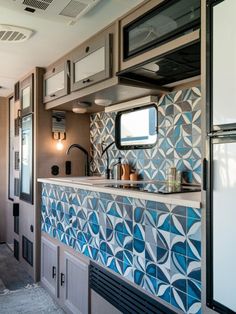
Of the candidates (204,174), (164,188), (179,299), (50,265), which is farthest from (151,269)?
(50,265)

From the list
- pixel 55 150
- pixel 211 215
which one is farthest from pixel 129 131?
A: pixel 211 215

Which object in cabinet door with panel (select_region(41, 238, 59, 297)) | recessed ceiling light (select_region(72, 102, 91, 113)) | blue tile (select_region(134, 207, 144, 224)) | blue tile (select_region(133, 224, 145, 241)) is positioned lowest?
cabinet door with panel (select_region(41, 238, 59, 297))

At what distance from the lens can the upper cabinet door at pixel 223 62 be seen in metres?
1.17

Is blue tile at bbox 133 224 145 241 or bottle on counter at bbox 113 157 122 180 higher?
bottle on counter at bbox 113 157 122 180

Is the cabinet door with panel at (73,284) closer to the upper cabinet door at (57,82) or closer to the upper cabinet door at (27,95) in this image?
the upper cabinet door at (57,82)

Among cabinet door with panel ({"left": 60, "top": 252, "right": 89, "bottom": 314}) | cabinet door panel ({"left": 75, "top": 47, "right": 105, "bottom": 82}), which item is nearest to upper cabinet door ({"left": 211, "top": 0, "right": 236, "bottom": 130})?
cabinet door panel ({"left": 75, "top": 47, "right": 105, "bottom": 82})

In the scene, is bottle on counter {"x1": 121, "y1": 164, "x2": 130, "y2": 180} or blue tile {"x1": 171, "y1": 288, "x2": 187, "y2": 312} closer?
blue tile {"x1": 171, "y1": 288, "x2": 187, "y2": 312}

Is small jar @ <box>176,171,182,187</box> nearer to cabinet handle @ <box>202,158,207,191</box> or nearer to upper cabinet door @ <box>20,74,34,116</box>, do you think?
cabinet handle @ <box>202,158,207,191</box>

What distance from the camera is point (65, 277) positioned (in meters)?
2.58

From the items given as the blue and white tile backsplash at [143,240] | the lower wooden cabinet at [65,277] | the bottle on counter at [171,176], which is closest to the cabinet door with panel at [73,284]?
the lower wooden cabinet at [65,277]

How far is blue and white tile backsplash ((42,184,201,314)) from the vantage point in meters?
1.41

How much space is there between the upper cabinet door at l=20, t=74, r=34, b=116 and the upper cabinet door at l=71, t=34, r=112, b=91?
812mm

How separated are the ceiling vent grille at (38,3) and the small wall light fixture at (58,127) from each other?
1530mm

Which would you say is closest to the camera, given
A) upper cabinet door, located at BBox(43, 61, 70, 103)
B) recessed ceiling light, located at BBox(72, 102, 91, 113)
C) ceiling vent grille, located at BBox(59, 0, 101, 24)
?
ceiling vent grille, located at BBox(59, 0, 101, 24)
